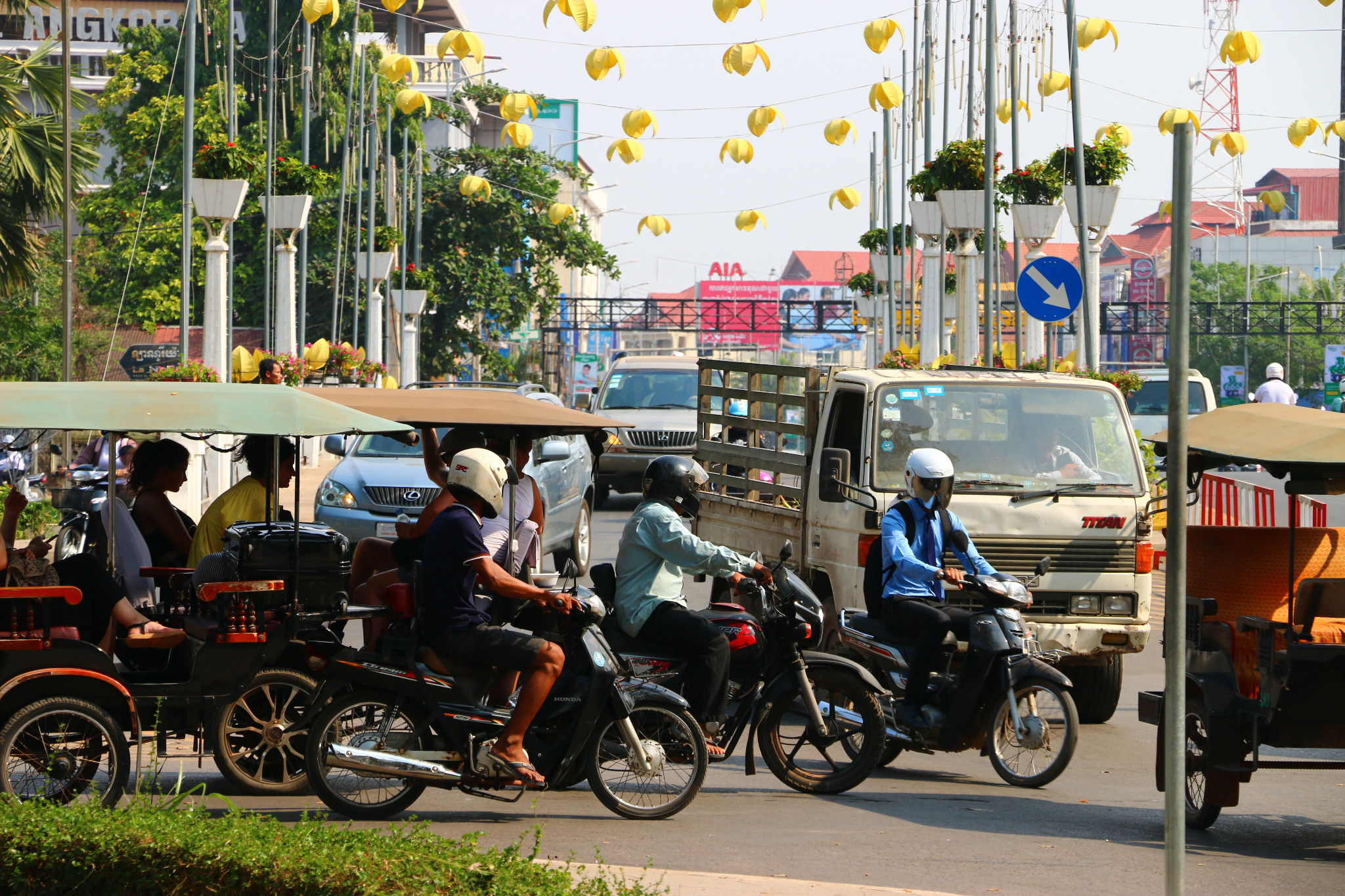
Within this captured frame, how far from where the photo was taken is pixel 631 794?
22.2 feet

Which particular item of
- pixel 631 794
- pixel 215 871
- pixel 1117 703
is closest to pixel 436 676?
pixel 631 794

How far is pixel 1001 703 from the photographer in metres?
7.49

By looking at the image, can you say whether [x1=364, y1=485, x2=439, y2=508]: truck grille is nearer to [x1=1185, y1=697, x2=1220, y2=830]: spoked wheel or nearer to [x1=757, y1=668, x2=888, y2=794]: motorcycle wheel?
[x1=757, y1=668, x2=888, y2=794]: motorcycle wheel

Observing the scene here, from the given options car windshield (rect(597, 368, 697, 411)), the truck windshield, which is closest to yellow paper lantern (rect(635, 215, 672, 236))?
car windshield (rect(597, 368, 697, 411))

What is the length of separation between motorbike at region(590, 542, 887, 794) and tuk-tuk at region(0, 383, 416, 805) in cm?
148

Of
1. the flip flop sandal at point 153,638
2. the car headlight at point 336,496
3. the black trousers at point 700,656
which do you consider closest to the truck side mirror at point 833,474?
the black trousers at point 700,656

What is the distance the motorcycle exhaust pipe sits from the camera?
6414 millimetres

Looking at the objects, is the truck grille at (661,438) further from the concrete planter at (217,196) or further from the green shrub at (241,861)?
the green shrub at (241,861)

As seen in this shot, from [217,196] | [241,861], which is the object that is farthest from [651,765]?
[217,196]

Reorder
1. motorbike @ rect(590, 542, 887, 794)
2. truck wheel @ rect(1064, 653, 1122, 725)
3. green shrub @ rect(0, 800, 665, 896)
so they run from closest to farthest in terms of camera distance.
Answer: green shrub @ rect(0, 800, 665, 896)
motorbike @ rect(590, 542, 887, 794)
truck wheel @ rect(1064, 653, 1122, 725)

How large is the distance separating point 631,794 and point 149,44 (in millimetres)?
48249

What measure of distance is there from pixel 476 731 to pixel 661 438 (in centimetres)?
1597

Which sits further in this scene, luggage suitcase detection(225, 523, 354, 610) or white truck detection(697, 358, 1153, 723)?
white truck detection(697, 358, 1153, 723)

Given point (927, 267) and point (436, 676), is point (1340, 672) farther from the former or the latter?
point (927, 267)
